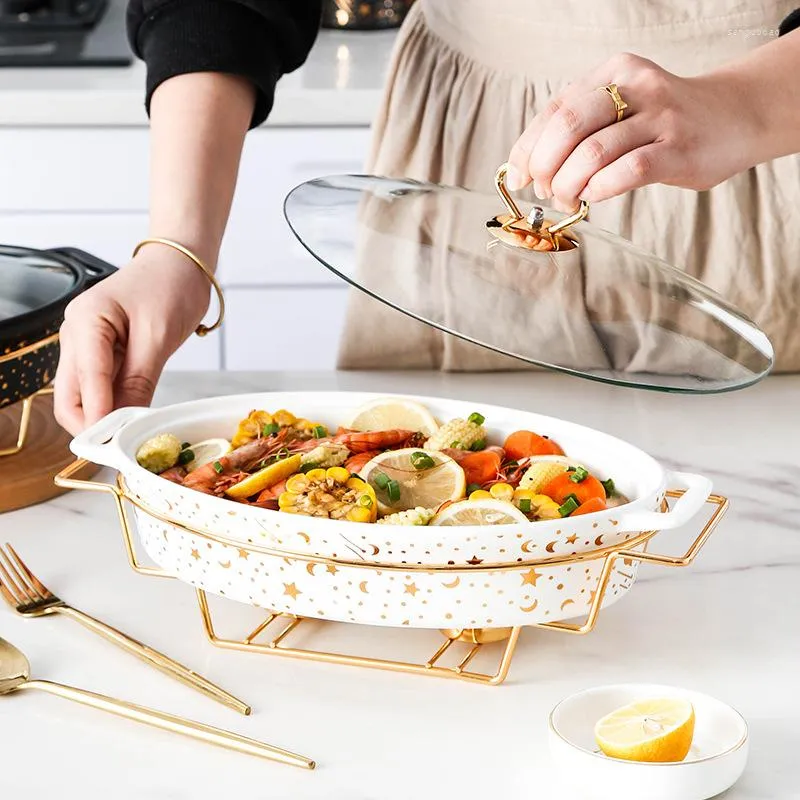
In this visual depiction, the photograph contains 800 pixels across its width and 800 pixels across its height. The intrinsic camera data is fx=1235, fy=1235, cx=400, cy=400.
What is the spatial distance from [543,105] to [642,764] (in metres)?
0.86

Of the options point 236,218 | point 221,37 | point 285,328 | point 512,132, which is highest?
point 221,37

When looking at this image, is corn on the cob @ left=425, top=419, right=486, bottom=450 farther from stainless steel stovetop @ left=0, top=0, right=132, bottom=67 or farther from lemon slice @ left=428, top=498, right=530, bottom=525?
stainless steel stovetop @ left=0, top=0, right=132, bottom=67

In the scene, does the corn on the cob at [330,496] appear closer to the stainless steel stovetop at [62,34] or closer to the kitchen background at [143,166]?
the kitchen background at [143,166]

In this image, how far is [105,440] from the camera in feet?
2.84

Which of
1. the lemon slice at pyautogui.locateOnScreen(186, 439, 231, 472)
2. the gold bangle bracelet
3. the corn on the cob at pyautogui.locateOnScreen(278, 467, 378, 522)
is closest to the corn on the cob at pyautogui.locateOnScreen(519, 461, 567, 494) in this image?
the corn on the cob at pyautogui.locateOnScreen(278, 467, 378, 522)

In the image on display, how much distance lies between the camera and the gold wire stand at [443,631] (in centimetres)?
71

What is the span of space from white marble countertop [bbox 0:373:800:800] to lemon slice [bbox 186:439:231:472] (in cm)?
9

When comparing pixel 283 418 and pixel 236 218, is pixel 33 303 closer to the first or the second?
pixel 283 418

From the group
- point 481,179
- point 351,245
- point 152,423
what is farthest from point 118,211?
point 351,245

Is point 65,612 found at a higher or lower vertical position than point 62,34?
lower

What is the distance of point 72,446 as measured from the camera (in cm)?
82

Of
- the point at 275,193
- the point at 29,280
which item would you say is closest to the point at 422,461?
the point at 29,280

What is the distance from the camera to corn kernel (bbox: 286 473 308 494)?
753 millimetres

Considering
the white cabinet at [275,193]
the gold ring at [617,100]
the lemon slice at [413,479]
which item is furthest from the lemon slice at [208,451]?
the white cabinet at [275,193]
